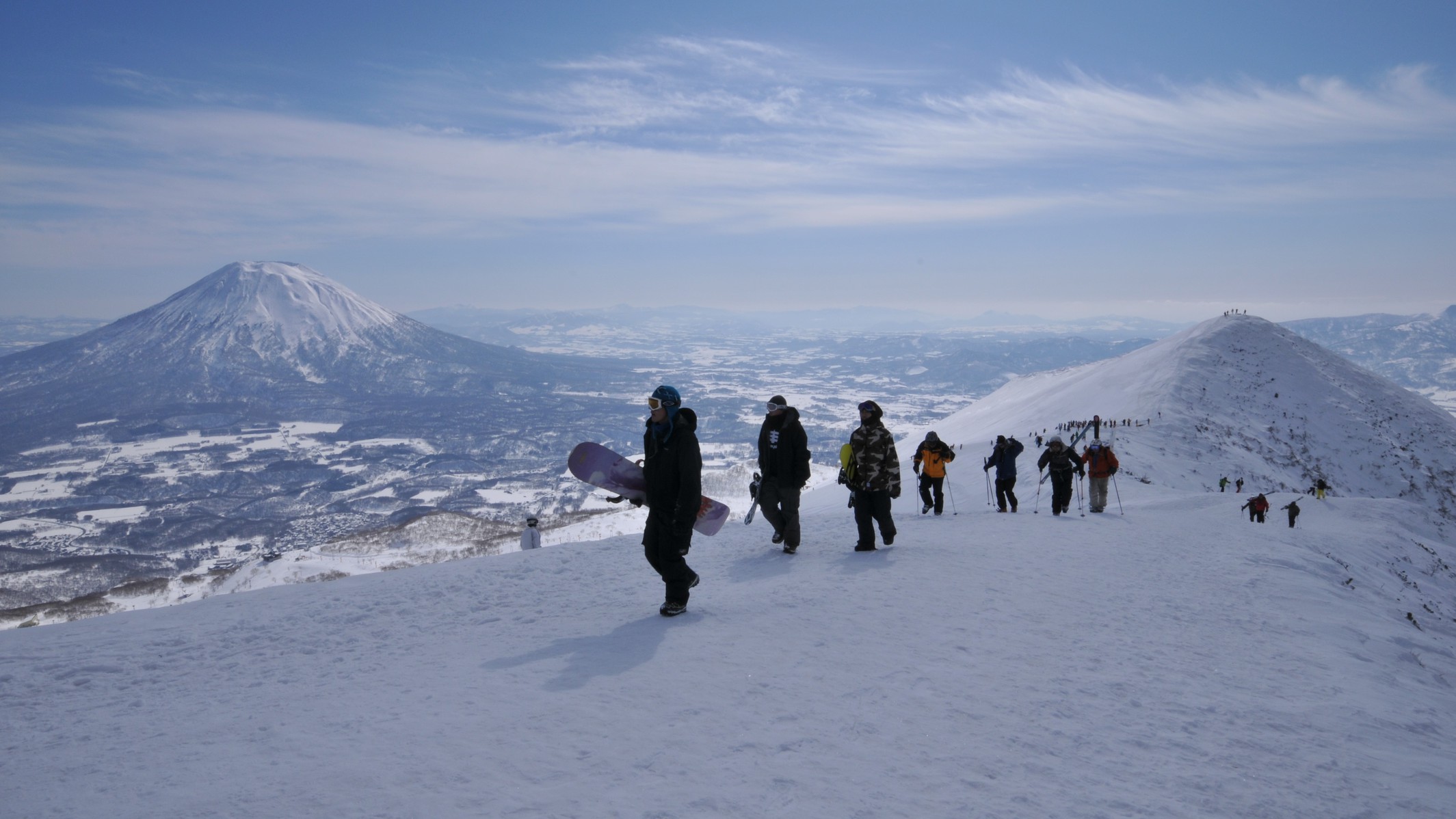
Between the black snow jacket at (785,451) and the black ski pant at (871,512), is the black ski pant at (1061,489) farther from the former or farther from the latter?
the black snow jacket at (785,451)

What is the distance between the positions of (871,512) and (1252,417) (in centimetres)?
4918

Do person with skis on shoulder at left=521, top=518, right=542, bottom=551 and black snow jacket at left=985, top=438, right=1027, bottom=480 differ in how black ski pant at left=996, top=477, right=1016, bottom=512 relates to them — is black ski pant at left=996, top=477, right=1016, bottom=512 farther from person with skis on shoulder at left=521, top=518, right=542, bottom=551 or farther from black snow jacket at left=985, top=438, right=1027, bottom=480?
person with skis on shoulder at left=521, top=518, right=542, bottom=551

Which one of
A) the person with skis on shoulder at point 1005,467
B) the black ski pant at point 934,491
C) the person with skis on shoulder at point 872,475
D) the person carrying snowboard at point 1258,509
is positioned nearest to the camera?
the person with skis on shoulder at point 872,475

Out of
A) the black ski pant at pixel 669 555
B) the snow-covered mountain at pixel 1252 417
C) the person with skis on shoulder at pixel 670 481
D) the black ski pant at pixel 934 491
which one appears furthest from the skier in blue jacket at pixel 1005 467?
the snow-covered mountain at pixel 1252 417

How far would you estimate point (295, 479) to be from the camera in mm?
172000

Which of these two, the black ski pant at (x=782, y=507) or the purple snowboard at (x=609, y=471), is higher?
the purple snowboard at (x=609, y=471)

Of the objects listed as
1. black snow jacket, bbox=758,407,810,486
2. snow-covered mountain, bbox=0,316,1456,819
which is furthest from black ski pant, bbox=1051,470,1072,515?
black snow jacket, bbox=758,407,810,486

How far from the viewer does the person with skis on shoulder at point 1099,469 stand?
61.9 ft

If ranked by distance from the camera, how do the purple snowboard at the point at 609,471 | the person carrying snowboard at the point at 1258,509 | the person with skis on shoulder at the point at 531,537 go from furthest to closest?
1. the person carrying snowboard at the point at 1258,509
2. the person with skis on shoulder at the point at 531,537
3. the purple snowboard at the point at 609,471

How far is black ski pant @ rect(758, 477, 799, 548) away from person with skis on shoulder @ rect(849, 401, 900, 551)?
1039mm

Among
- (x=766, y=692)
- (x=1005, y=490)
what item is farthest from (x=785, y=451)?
(x=1005, y=490)

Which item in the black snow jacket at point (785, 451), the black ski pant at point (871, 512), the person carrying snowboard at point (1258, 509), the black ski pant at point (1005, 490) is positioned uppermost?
the black snow jacket at point (785, 451)

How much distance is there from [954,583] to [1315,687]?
4.07 meters

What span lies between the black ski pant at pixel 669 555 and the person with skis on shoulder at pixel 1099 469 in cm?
1426
